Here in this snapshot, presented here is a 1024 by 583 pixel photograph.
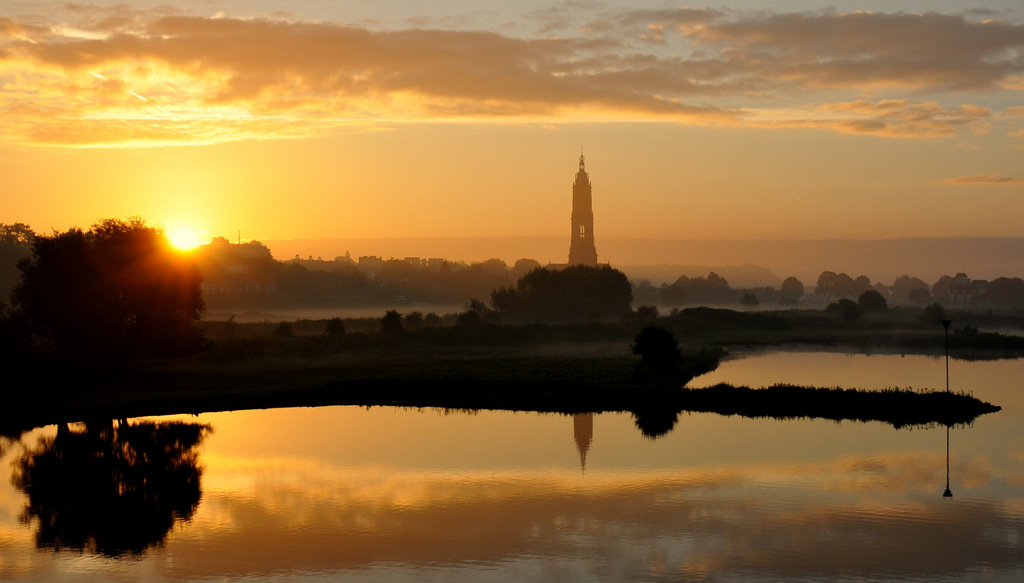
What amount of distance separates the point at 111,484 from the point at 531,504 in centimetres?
1495

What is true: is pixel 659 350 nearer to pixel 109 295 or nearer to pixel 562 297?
pixel 109 295

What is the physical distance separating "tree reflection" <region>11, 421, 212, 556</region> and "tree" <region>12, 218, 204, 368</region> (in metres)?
15.1

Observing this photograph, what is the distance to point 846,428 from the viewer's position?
4534cm

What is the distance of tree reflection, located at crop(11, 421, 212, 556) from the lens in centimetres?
2620

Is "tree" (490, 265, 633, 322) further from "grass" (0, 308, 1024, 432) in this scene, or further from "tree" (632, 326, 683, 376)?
"tree" (632, 326, 683, 376)

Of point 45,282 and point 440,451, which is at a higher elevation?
point 45,282

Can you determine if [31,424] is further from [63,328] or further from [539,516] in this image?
[539,516]

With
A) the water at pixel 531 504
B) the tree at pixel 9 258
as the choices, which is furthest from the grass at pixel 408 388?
the tree at pixel 9 258

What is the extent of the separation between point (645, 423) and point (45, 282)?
40429mm

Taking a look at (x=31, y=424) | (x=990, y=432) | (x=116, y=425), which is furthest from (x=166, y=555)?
(x=990, y=432)

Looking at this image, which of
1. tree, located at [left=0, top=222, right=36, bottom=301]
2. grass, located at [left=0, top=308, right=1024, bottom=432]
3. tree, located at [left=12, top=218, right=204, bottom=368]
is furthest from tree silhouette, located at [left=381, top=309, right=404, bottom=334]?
tree, located at [left=0, top=222, right=36, bottom=301]

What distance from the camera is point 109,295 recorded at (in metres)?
59.8

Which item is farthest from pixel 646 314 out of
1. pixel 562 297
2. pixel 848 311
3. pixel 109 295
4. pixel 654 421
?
pixel 654 421

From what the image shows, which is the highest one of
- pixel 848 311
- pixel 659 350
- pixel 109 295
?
pixel 109 295
